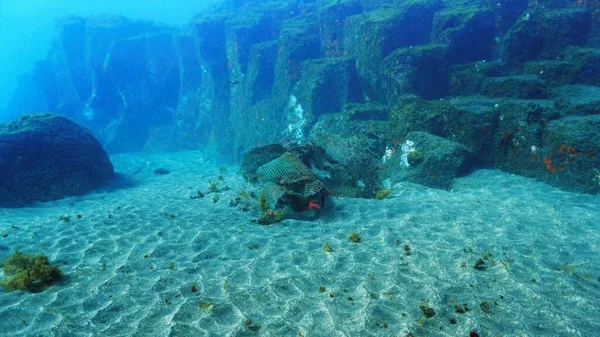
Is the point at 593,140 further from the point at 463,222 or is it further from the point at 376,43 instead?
the point at 376,43

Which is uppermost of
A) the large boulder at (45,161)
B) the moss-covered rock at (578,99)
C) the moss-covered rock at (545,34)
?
the moss-covered rock at (545,34)

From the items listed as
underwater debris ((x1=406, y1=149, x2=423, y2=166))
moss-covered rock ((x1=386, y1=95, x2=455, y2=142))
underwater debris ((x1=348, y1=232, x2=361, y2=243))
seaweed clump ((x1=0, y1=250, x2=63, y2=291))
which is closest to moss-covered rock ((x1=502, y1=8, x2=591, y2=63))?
moss-covered rock ((x1=386, y1=95, x2=455, y2=142))

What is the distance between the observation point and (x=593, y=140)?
743 cm

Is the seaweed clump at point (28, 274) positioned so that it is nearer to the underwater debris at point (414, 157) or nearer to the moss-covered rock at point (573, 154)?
the underwater debris at point (414, 157)

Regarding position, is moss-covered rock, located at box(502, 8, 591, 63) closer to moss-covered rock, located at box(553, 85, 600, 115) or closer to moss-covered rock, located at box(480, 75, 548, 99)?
moss-covered rock, located at box(480, 75, 548, 99)

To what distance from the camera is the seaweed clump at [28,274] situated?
429cm

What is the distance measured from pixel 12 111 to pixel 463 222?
177ft

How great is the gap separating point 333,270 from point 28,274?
430 cm

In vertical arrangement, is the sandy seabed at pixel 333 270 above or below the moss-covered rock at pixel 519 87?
below

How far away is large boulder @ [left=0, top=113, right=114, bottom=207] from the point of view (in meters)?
11.6

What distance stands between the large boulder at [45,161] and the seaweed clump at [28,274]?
817 centimetres

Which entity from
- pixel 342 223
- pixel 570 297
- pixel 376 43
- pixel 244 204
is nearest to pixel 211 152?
pixel 376 43

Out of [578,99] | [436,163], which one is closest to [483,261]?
[436,163]

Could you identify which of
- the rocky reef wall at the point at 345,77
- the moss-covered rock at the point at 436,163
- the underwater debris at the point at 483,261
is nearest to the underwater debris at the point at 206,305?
the underwater debris at the point at 483,261
